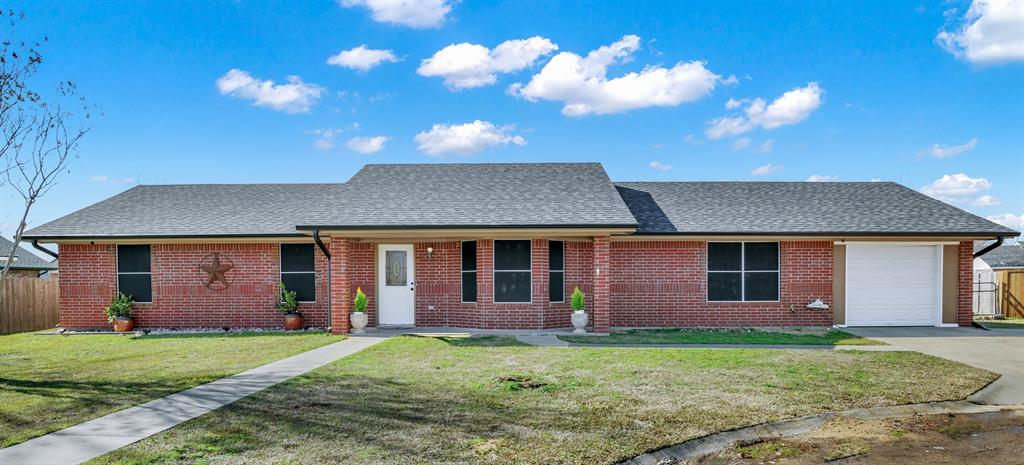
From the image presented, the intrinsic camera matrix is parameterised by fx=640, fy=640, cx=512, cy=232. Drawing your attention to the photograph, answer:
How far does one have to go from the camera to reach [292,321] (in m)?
15.3

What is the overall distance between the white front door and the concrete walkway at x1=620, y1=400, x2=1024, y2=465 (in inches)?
421

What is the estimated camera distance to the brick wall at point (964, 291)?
1549 centimetres

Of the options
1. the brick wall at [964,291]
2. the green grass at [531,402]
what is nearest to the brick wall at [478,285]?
the green grass at [531,402]

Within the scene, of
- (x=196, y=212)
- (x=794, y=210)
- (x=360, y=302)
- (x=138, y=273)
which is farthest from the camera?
(x=196, y=212)

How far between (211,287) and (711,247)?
1228 cm

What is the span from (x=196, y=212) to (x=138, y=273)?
2096mm

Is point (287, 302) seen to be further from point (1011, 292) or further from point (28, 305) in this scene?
point (1011, 292)

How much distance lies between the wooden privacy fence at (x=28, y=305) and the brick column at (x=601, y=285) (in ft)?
48.8

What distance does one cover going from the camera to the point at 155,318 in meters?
15.9

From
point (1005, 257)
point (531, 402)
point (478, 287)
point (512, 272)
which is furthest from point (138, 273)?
point (1005, 257)

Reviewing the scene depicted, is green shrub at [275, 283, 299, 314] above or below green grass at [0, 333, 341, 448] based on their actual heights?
above

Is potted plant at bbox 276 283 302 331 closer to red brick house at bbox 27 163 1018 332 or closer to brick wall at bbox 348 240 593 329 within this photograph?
red brick house at bbox 27 163 1018 332

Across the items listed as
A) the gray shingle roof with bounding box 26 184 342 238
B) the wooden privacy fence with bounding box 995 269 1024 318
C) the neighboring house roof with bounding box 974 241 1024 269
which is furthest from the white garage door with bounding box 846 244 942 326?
the neighboring house roof with bounding box 974 241 1024 269

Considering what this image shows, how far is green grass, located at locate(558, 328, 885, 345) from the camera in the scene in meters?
12.6
